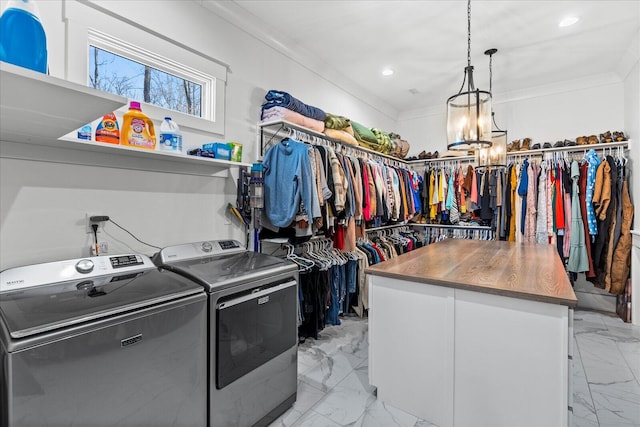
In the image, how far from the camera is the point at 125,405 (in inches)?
47.4

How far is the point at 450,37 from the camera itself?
9.82 feet

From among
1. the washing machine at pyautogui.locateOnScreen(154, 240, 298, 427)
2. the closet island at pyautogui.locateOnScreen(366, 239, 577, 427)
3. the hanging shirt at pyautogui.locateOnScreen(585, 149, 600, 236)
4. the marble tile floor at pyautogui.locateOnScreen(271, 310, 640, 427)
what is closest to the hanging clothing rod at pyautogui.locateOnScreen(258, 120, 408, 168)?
the washing machine at pyautogui.locateOnScreen(154, 240, 298, 427)

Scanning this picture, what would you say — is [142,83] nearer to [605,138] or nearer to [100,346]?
[100,346]

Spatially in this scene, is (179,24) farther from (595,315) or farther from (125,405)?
(595,315)

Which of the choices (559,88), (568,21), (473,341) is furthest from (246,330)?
(559,88)

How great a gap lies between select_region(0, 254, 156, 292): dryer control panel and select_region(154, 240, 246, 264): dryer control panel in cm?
11

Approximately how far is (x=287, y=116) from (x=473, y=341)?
7.10 feet

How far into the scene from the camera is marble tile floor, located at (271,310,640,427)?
6.09 ft

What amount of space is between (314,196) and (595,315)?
12.3ft

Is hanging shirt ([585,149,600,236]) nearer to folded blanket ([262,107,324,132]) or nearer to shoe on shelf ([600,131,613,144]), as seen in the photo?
shoe on shelf ([600,131,613,144])

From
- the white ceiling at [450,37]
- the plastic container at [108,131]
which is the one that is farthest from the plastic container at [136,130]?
the white ceiling at [450,37]

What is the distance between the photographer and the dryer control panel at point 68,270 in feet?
4.41

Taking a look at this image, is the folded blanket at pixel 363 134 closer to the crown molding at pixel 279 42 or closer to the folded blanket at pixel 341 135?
the folded blanket at pixel 341 135

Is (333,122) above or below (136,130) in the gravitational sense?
above
